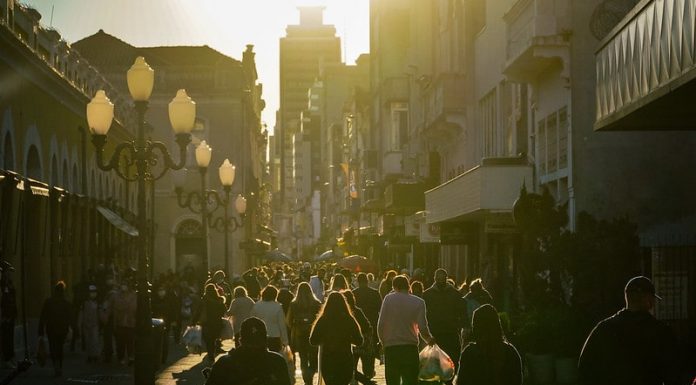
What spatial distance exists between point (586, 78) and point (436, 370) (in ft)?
34.7

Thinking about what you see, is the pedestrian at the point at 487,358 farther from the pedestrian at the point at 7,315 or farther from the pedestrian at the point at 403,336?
the pedestrian at the point at 7,315

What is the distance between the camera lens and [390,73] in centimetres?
7669

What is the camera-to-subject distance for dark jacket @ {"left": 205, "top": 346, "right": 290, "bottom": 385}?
368 inches

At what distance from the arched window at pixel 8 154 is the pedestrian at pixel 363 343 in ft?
36.3

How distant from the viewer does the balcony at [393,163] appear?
66250mm

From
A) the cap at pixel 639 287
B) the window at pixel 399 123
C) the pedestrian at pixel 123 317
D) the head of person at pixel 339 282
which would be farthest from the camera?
the window at pixel 399 123

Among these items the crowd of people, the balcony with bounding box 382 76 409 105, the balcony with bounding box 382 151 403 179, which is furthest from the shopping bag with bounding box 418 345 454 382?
the balcony with bounding box 382 76 409 105

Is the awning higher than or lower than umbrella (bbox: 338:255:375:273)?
higher

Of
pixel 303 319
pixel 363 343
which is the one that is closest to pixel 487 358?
pixel 363 343

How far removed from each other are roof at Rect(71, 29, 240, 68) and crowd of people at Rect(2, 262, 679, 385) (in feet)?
147

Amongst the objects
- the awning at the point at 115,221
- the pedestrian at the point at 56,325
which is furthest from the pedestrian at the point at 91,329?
the awning at the point at 115,221

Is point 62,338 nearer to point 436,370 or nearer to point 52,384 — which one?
point 52,384

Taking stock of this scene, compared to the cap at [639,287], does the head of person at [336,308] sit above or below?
below

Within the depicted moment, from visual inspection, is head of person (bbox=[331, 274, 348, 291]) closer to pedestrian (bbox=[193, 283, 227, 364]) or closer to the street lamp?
the street lamp
